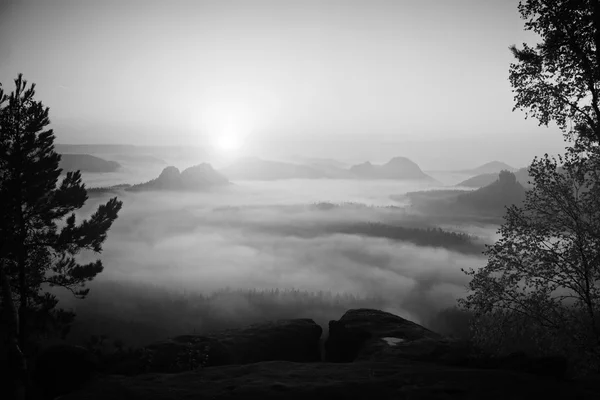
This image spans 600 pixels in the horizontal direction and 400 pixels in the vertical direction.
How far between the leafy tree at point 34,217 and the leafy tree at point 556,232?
1364 inches

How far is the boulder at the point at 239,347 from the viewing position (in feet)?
103

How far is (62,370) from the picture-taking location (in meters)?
21.4

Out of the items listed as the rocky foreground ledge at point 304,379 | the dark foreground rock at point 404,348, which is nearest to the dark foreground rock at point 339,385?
the rocky foreground ledge at point 304,379

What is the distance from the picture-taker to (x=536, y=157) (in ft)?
80.0

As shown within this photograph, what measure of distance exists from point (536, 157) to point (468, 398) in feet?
54.2

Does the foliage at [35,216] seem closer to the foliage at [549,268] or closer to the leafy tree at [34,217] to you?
the leafy tree at [34,217]

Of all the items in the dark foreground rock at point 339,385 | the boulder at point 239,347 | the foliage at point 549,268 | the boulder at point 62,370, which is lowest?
the boulder at point 239,347

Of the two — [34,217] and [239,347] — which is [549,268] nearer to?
[239,347]

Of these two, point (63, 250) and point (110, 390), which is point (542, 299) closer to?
point (110, 390)

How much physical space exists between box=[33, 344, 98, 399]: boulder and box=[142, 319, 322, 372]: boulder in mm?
6031

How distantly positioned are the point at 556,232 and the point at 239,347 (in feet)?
112

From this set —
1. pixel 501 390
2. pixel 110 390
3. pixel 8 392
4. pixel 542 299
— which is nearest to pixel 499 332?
pixel 542 299

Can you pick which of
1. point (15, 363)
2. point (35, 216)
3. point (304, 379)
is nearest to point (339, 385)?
point (304, 379)

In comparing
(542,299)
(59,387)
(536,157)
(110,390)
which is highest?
(536,157)
